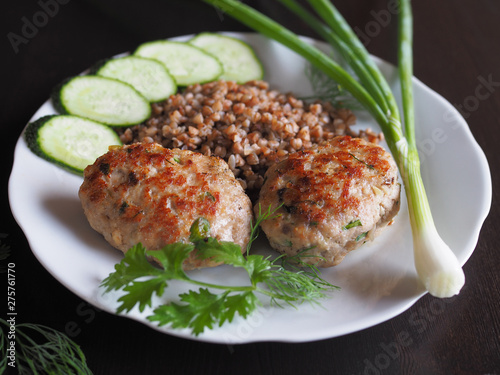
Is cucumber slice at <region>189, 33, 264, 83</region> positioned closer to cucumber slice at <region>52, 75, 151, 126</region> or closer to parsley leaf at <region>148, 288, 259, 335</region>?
cucumber slice at <region>52, 75, 151, 126</region>

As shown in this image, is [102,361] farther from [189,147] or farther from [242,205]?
[189,147]

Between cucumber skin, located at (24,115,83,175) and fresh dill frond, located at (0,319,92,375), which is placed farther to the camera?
cucumber skin, located at (24,115,83,175)

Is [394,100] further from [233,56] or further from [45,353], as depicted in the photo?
[45,353]

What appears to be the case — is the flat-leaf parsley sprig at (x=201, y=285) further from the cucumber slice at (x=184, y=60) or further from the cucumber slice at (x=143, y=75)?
the cucumber slice at (x=184, y=60)

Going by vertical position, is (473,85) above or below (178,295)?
above

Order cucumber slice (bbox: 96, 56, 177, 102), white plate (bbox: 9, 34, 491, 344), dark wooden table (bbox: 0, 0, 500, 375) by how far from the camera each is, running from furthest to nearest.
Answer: cucumber slice (bbox: 96, 56, 177, 102) < dark wooden table (bbox: 0, 0, 500, 375) < white plate (bbox: 9, 34, 491, 344)

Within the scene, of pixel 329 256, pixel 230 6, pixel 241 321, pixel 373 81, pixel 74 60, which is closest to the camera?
pixel 241 321

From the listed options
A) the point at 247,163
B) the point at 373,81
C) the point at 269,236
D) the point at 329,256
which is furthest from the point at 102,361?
the point at 373,81

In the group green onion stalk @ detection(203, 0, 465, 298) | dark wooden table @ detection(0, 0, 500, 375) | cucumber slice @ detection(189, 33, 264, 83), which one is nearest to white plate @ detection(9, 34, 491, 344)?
green onion stalk @ detection(203, 0, 465, 298)
